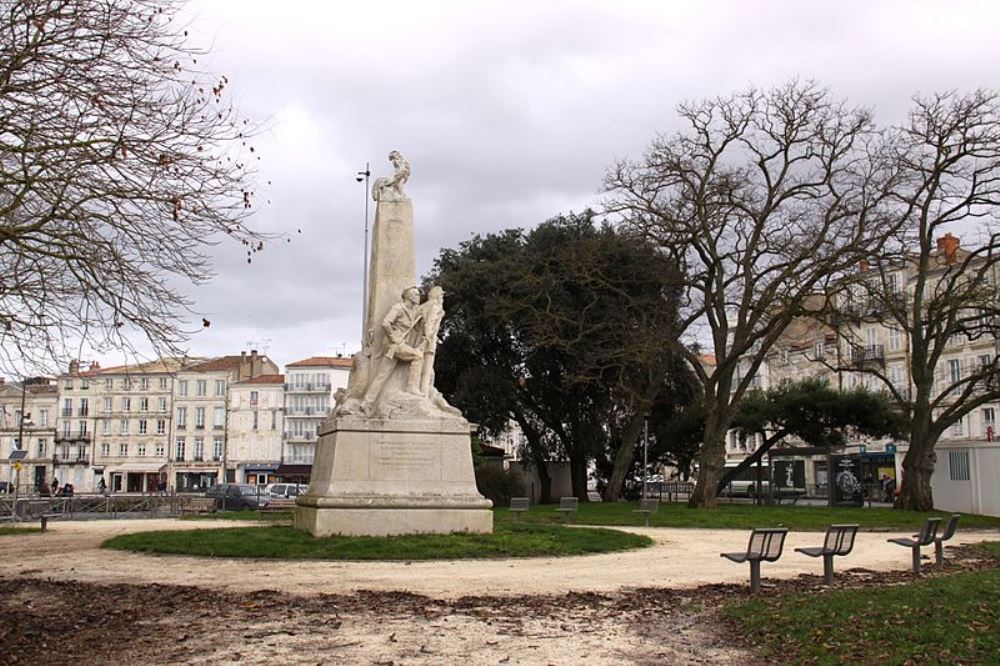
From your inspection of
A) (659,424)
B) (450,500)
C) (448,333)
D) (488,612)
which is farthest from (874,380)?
(488,612)

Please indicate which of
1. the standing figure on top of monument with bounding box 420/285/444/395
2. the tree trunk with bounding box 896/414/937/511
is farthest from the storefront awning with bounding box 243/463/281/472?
the standing figure on top of monument with bounding box 420/285/444/395

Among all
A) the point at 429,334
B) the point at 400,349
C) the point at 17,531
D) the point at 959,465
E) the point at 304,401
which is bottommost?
the point at 17,531

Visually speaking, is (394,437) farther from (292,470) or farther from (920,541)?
(292,470)

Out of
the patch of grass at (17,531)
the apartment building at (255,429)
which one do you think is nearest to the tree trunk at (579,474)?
the patch of grass at (17,531)

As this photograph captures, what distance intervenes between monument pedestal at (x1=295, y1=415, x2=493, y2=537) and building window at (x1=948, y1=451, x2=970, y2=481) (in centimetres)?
2245

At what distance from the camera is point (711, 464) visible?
33219mm

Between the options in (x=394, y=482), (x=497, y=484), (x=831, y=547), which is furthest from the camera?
(x=497, y=484)

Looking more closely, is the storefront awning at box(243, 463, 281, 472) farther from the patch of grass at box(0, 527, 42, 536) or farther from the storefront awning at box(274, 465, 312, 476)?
the patch of grass at box(0, 527, 42, 536)

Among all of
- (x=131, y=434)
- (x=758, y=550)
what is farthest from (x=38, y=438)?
(x=758, y=550)

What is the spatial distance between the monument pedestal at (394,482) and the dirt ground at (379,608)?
9.14ft

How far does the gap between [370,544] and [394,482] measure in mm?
2224

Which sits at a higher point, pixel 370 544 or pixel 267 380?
pixel 267 380

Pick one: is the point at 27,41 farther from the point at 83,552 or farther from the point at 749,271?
the point at 749,271

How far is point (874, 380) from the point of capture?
73250 millimetres
